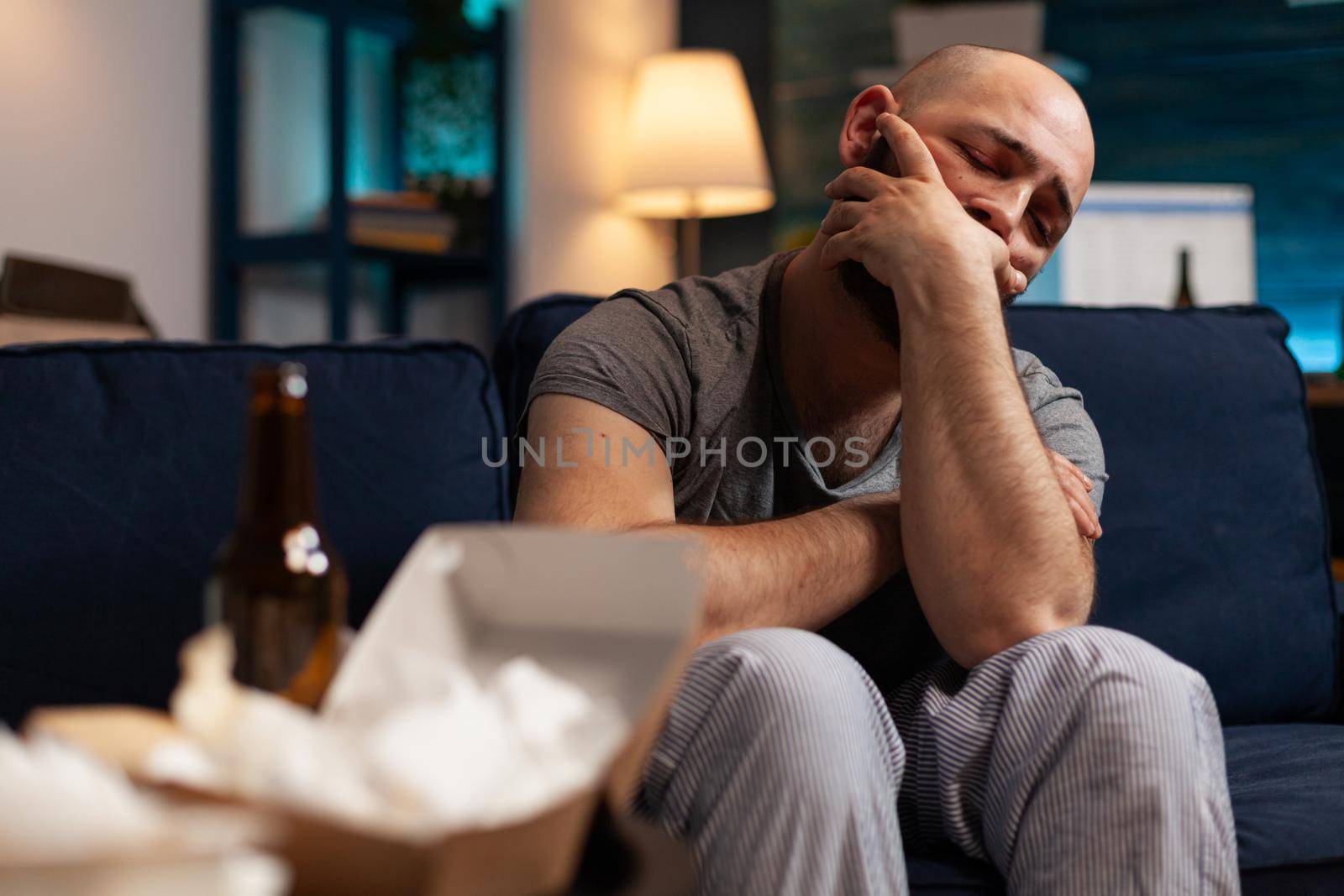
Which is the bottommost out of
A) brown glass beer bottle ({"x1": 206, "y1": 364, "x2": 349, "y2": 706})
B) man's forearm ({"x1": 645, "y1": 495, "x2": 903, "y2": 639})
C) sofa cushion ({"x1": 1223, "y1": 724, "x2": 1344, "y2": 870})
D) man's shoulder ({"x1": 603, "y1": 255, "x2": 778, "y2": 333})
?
sofa cushion ({"x1": 1223, "y1": 724, "x2": 1344, "y2": 870})

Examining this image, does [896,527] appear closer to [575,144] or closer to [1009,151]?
[1009,151]

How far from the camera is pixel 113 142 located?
2.32m

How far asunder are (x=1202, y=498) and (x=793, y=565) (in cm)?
68

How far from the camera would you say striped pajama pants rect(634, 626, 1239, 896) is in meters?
0.79

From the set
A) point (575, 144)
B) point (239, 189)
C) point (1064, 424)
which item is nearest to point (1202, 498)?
point (1064, 424)

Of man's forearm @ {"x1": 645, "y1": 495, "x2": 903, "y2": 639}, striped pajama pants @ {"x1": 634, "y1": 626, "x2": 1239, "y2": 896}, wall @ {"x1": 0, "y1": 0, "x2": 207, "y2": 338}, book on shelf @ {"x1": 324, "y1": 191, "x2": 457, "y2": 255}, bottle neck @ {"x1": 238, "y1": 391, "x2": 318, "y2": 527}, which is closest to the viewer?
bottle neck @ {"x1": 238, "y1": 391, "x2": 318, "y2": 527}

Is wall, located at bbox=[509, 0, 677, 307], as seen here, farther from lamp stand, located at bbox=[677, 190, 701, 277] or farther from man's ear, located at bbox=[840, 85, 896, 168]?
man's ear, located at bbox=[840, 85, 896, 168]

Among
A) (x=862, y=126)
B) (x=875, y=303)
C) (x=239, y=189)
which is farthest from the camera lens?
(x=239, y=189)

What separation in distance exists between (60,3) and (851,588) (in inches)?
75.1

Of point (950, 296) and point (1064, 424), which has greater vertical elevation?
point (950, 296)

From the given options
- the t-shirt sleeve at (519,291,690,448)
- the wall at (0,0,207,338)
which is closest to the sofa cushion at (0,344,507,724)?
the t-shirt sleeve at (519,291,690,448)

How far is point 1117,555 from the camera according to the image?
1.45 metres

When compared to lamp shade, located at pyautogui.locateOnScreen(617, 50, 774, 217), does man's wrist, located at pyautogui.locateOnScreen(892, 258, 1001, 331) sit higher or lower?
lower

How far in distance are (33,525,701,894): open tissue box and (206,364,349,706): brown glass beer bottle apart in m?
0.02
